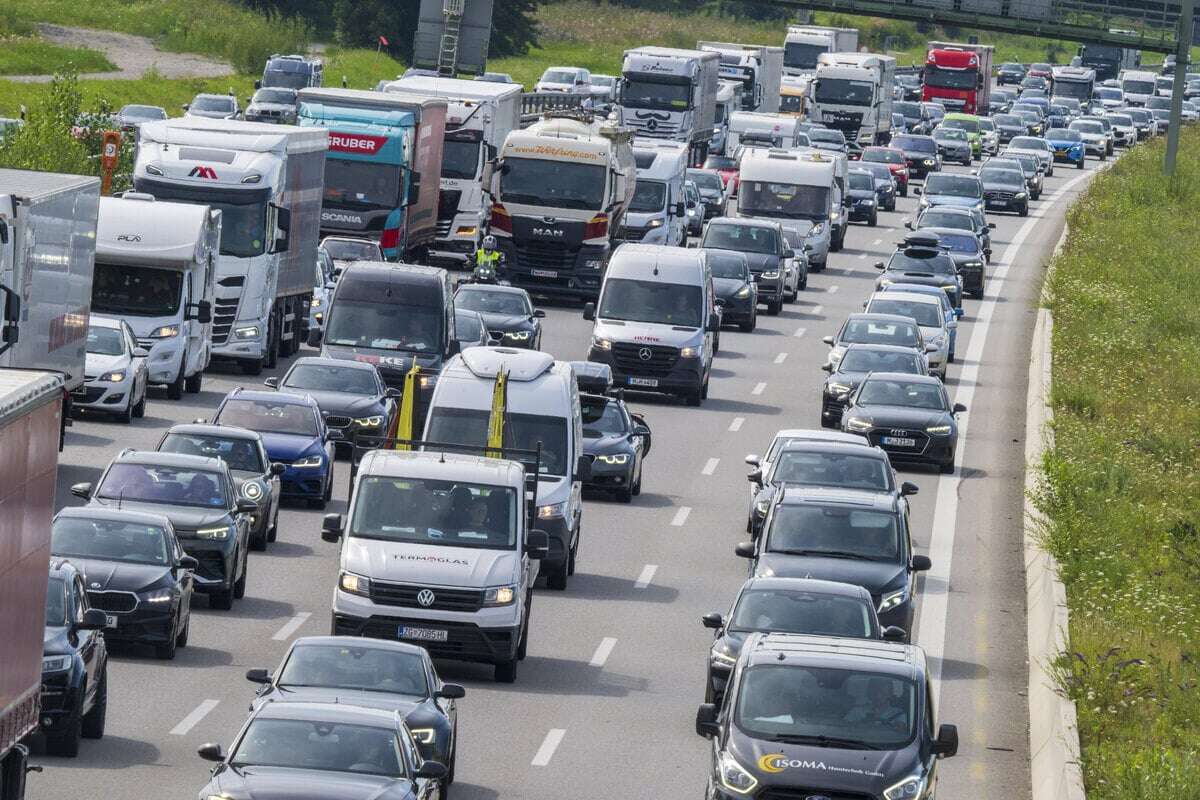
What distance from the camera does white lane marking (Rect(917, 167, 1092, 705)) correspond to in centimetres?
2644

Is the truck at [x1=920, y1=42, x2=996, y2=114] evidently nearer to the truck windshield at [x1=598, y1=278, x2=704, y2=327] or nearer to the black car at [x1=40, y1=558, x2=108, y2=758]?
the truck windshield at [x1=598, y1=278, x2=704, y2=327]

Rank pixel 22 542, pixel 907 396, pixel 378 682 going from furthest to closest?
pixel 907 396 → pixel 378 682 → pixel 22 542

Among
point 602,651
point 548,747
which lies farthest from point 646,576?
point 548,747

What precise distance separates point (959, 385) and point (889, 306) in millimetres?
1914

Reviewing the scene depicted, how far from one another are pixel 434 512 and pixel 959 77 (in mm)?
98607

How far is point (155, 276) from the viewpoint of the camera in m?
40.6

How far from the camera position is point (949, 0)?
371 ft

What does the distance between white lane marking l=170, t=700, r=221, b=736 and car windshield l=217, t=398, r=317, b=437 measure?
1107 cm

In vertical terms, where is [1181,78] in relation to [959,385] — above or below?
above

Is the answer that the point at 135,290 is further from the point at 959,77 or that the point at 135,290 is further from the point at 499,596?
the point at 959,77

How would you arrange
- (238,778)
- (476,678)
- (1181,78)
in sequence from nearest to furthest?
(238,778) < (476,678) < (1181,78)

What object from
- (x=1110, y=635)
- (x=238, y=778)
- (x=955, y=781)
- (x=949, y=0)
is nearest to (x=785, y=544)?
(x=1110, y=635)

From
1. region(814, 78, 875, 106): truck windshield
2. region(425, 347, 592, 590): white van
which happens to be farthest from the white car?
region(814, 78, 875, 106): truck windshield

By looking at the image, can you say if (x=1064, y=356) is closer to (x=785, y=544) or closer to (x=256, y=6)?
(x=785, y=544)
